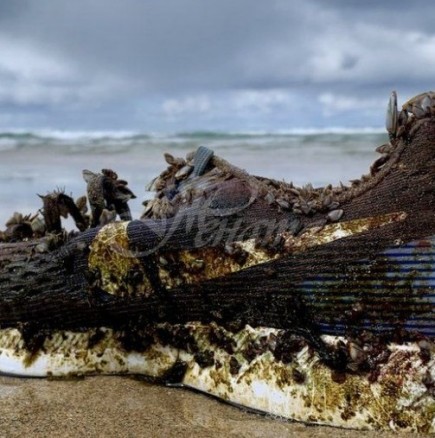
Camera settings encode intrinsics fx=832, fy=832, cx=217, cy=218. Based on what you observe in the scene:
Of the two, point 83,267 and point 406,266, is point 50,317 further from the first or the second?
point 406,266

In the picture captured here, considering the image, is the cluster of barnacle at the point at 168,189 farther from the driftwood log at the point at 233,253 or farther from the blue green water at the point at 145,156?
the blue green water at the point at 145,156

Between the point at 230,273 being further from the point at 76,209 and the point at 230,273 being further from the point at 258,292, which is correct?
the point at 76,209

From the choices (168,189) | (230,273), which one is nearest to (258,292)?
(230,273)

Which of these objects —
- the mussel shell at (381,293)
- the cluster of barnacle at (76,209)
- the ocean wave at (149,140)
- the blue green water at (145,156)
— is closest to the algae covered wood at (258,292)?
the mussel shell at (381,293)

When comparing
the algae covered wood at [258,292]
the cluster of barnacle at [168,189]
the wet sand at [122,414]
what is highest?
the cluster of barnacle at [168,189]

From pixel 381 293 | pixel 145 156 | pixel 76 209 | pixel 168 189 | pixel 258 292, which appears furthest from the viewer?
pixel 145 156

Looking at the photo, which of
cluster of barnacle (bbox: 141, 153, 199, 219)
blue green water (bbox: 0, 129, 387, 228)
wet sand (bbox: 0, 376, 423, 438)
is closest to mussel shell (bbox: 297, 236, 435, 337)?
wet sand (bbox: 0, 376, 423, 438)

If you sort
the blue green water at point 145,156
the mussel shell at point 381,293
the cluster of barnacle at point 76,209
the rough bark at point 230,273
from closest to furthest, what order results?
the mussel shell at point 381,293 < the rough bark at point 230,273 < the cluster of barnacle at point 76,209 < the blue green water at point 145,156
